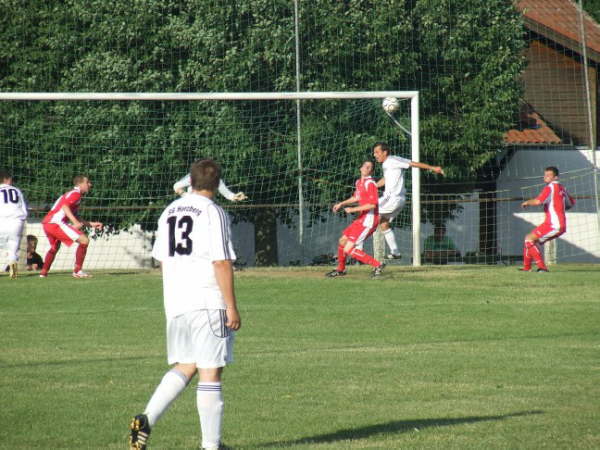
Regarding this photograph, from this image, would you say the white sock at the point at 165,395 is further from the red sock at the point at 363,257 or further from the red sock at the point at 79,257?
the red sock at the point at 79,257

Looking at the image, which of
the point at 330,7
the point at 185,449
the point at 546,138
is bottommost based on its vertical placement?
the point at 185,449

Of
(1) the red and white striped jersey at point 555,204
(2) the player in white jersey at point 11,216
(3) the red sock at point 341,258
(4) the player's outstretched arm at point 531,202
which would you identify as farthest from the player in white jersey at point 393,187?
(2) the player in white jersey at point 11,216

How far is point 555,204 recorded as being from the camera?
1812cm

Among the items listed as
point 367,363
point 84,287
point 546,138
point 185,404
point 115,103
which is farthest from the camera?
point 546,138

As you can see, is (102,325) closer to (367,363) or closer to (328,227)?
(367,363)

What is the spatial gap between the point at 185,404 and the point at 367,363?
7.83 ft

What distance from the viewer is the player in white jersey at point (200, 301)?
6.22 m

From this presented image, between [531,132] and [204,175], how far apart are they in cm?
2832

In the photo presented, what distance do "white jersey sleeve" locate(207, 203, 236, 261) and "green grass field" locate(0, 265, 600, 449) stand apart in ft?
4.44

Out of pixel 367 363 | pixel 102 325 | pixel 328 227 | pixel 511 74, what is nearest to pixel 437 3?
pixel 511 74

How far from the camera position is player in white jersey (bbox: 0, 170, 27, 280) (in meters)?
18.4

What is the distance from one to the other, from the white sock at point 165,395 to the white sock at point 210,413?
0.16 metres

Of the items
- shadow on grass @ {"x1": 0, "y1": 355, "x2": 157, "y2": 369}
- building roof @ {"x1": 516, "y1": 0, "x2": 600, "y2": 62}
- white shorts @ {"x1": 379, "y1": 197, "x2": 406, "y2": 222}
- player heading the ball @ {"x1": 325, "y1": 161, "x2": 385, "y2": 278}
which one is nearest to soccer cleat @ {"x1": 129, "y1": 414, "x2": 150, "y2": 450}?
shadow on grass @ {"x1": 0, "y1": 355, "x2": 157, "y2": 369}

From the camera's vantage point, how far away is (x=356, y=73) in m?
24.7
